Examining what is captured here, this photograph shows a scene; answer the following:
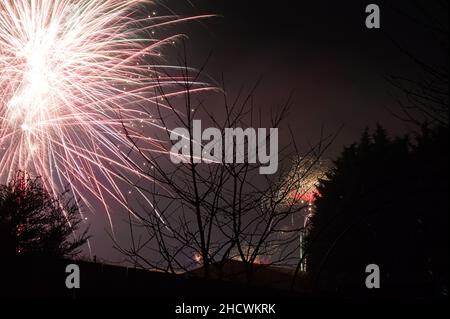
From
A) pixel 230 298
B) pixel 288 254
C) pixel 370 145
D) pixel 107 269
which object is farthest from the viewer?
pixel 370 145

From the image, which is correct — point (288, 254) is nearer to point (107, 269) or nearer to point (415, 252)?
point (107, 269)

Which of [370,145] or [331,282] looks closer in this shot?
[331,282]

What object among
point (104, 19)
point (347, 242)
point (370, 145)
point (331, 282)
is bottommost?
point (331, 282)

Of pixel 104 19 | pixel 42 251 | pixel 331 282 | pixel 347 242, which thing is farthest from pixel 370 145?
pixel 42 251

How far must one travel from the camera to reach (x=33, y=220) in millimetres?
18109

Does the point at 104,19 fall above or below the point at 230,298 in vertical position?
above

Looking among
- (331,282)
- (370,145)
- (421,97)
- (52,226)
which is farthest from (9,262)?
(370,145)

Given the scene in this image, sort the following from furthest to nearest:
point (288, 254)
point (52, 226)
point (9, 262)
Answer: point (52, 226)
point (9, 262)
point (288, 254)

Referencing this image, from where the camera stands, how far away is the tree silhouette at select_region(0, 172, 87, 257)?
17.0m

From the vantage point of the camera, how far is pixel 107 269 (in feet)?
26.9

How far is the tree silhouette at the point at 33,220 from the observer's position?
1700 centimetres

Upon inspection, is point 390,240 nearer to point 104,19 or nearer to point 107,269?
point 104,19
